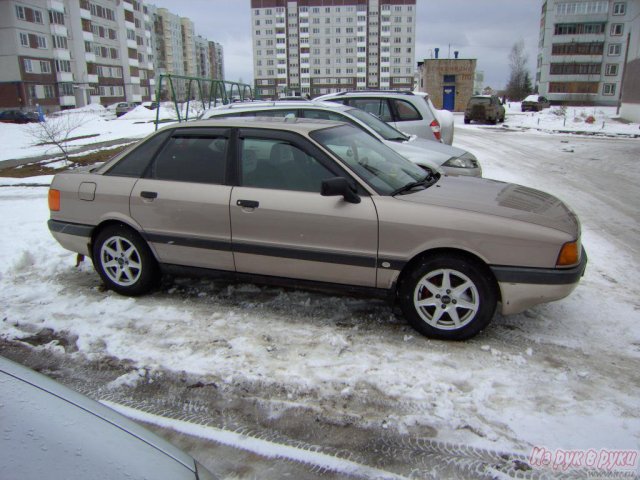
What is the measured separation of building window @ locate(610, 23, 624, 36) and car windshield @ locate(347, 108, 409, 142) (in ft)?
258

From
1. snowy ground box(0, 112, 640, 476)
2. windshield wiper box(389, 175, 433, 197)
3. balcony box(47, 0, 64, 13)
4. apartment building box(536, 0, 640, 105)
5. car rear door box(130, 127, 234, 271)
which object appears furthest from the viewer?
apartment building box(536, 0, 640, 105)

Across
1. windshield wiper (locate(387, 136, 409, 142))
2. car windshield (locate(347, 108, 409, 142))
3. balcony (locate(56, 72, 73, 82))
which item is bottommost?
windshield wiper (locate(387, 136, 409, 142))

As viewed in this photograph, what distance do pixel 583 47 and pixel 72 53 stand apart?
70.2 meters

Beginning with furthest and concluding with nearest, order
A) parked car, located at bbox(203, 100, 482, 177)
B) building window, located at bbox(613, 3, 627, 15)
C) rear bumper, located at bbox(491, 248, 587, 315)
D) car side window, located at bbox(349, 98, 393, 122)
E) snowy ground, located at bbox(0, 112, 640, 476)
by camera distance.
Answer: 1. building window, located at bbox(613, 3, 627, 15)
2. car side window, located at bbox(349, 98, 393, 122)
3. parked car, located at bbox(203, 100, 482, 177)
4. rear bumper, located at bbox(491, 248, 587, 315)
5. snowy ground, located at bbox(0, 112, 640, 476)

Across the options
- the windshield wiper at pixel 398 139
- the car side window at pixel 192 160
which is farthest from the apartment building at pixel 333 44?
the car side window at pixel 192 160

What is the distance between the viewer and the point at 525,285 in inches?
149

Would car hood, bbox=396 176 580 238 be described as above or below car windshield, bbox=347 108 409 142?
below

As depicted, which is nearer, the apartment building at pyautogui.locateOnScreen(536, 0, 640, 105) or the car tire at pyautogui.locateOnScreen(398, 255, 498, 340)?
the car tire at pyautogui.locateOnScreen(398, 255, 498, 340)

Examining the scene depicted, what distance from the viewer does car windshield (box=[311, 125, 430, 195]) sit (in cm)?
430

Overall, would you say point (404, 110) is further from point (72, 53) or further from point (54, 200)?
point (72, 53)

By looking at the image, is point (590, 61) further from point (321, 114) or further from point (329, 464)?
point (329, 464)

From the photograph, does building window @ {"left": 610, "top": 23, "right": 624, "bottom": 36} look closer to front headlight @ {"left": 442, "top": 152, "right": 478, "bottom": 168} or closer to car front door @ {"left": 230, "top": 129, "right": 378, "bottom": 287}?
front headlight @ {"left": 442, "top": 152, "right": 478, "bottom": 168}

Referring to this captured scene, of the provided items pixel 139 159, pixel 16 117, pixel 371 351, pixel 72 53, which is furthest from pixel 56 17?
pixel 371 351

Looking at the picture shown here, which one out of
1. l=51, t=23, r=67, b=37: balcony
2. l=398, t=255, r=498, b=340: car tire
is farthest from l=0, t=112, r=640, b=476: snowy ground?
l=51, t=23, r=67, b=37: balcony
